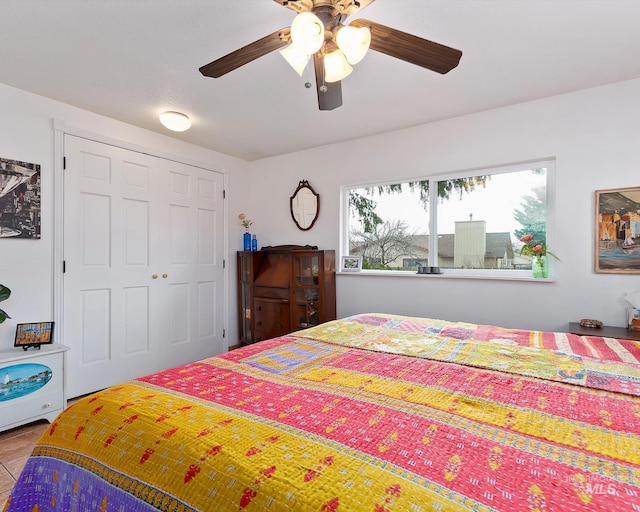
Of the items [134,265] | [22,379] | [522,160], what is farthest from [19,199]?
[522,160]

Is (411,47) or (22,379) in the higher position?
(411,47)

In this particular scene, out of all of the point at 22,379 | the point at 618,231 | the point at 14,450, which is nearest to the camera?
the point at 14,450

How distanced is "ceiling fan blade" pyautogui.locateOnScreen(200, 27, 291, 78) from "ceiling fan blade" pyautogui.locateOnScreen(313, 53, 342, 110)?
0.56ft

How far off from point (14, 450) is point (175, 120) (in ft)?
8.31

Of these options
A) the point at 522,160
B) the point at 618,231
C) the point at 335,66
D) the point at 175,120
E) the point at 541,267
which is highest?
the point at 175,120

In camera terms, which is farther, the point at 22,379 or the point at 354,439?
the point at 22,379

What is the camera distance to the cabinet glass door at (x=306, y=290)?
143 inches

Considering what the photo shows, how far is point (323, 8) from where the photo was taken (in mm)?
1437

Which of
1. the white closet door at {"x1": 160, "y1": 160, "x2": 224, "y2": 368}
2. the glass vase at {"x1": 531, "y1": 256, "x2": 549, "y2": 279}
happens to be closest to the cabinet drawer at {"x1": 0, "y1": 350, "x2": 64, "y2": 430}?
the white closet door at {"x1": 160, "y1": 160, "x2": 224, "y2": 368}

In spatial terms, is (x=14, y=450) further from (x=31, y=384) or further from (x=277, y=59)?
(x=277, y=59)

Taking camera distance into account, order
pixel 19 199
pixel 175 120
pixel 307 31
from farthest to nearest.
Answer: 1. pixel 175 120
2. pixel 19 199
3. pixel 307 31

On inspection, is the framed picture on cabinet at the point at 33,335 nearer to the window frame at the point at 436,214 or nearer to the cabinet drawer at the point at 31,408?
the cabinet drawer at the point at 31,408

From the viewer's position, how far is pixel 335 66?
1597 mm

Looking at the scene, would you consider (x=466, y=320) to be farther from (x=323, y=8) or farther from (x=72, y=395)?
(x=72, y=395)
